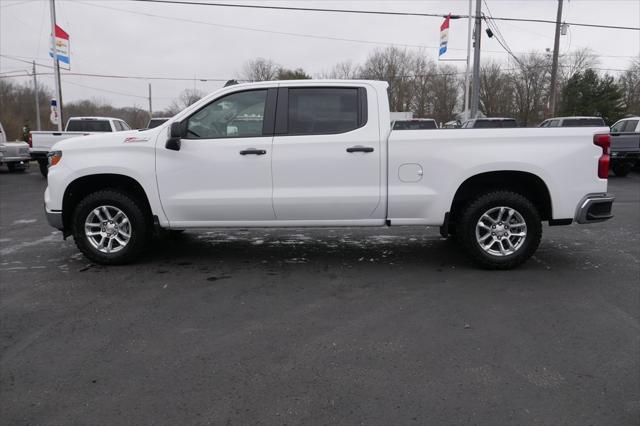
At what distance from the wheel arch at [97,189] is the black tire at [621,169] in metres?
17.5

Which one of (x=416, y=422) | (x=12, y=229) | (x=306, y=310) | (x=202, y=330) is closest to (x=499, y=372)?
(x=416, y=422)

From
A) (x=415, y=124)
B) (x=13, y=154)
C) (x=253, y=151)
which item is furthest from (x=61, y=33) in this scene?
(x=253, y=151)

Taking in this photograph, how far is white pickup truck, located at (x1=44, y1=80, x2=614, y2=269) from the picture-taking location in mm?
5531

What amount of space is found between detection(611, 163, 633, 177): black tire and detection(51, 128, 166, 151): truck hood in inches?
688

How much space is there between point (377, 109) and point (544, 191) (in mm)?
2069

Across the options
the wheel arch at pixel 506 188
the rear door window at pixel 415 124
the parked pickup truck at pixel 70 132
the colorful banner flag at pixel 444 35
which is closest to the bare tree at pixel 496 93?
the colorful banner flag at pixel 444 35

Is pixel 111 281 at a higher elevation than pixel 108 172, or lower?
lower

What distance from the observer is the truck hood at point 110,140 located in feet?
18.9

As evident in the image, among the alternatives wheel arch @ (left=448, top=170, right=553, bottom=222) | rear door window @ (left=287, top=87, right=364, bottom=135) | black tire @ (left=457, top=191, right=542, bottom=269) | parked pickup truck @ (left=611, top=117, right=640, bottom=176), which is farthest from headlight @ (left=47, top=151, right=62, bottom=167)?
parked pickup truck @ (left=611, top=117, right=640, bottom=176)

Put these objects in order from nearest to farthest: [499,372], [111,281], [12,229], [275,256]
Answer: [499,372] < [111,281] < [275,256] < [12,229]

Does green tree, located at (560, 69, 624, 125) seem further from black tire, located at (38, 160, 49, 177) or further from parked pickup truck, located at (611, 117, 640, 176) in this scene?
black tire, located at (38, 160, 49, 177)

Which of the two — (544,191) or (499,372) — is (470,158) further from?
(499,372)

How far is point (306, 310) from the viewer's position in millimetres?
4492

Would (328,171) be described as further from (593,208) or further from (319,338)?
(593,208)
